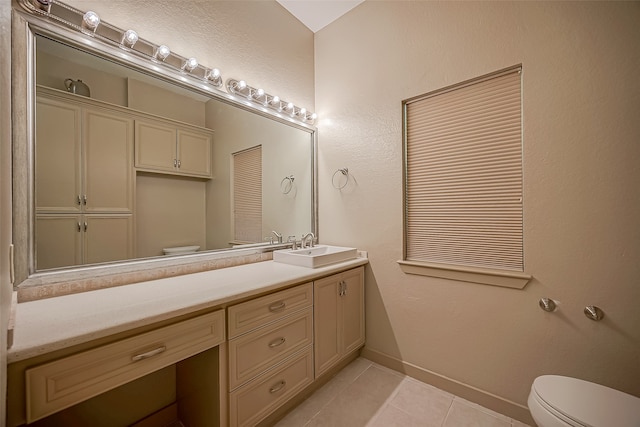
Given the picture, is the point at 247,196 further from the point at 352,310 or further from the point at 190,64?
the point at 352,310

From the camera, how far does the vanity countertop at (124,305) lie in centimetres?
79

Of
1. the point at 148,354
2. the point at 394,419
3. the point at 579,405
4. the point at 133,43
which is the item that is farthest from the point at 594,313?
the point at 133,43

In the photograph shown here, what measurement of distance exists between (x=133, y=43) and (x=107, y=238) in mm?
1015

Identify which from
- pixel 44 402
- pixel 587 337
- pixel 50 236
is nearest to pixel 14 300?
pixel 50 236

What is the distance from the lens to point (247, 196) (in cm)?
195

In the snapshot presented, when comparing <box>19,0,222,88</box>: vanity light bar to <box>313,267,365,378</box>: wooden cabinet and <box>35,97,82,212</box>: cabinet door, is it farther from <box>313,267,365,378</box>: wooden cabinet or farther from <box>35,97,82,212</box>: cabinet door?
<box>313,267,365,378</box>: wooden cabinet

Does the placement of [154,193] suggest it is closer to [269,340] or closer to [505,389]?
[269,340]

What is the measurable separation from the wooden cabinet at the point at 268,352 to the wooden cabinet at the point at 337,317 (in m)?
0.08

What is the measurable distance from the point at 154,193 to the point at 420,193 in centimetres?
173

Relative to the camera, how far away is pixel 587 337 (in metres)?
1.33

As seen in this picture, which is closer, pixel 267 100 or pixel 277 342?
pixel 277 342

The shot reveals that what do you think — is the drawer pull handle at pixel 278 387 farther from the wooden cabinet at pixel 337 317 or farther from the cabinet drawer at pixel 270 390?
the wooden cabinet at pixel 337 317

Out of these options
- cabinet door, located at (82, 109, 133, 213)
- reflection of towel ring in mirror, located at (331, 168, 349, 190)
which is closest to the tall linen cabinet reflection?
cabinet door, located at (82, 109, 133, 213)

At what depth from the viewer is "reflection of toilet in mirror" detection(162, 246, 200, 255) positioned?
5.02ft
